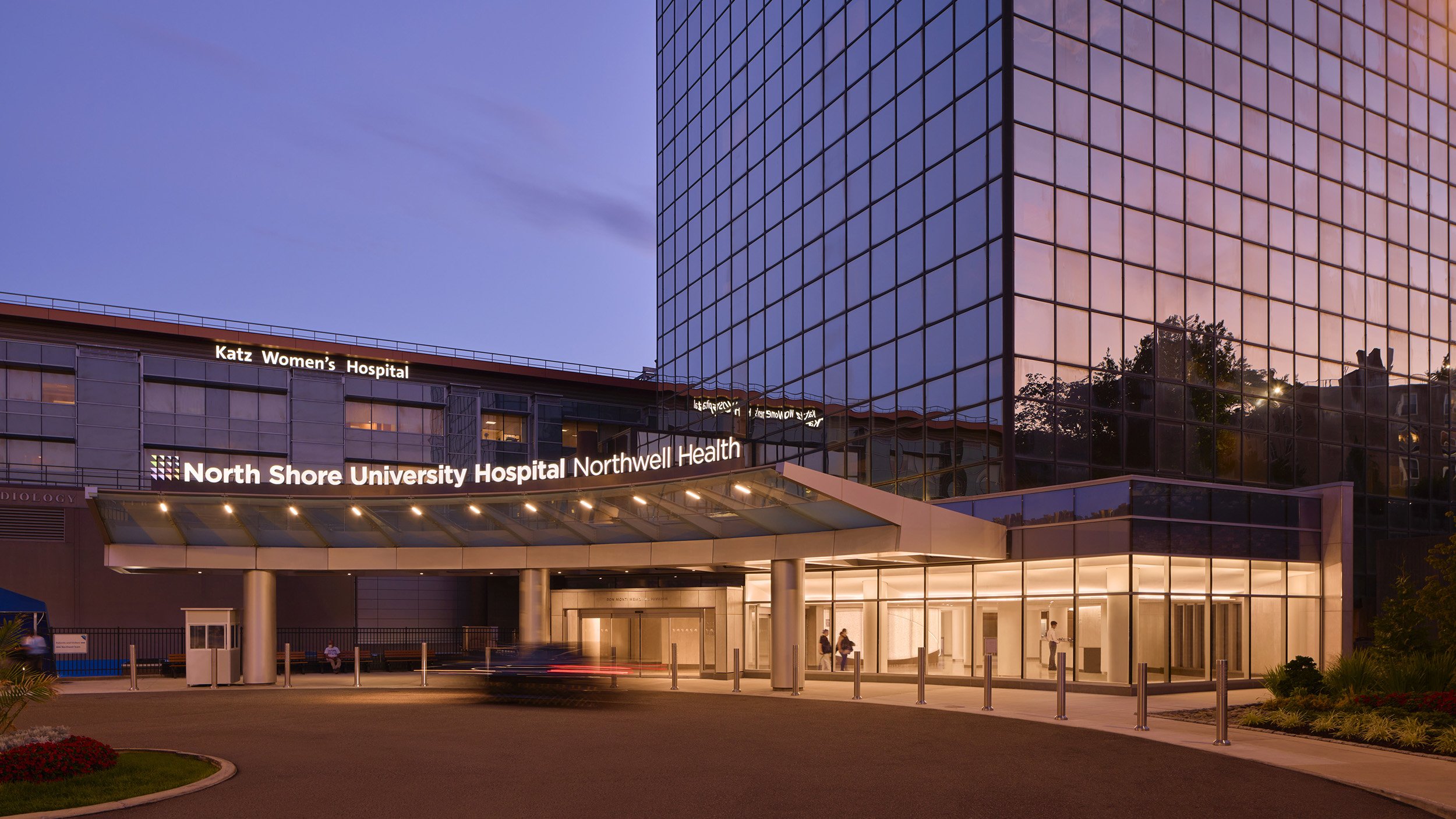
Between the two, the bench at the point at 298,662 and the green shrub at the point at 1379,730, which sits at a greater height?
the green shrub at the point at 1379,730

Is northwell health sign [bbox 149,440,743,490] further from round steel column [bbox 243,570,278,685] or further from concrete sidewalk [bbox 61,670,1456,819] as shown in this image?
concrete sidewalk [bbox 61,670,1456,819]

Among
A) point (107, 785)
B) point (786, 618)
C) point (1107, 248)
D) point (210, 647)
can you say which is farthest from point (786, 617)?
point (107, 785)

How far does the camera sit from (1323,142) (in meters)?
42.5

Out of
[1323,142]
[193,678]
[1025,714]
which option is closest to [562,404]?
[193,678]

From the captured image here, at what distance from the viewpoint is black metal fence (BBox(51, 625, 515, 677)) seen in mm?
44812

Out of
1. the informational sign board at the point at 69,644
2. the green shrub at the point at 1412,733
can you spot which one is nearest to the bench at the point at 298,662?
the informational sign board at the point at 69,644

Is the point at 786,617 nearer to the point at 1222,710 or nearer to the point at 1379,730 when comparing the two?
the point at 1222,710

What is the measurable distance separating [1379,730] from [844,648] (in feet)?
60.2

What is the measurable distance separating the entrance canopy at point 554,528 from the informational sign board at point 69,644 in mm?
3246

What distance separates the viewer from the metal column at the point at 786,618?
99.1 feet

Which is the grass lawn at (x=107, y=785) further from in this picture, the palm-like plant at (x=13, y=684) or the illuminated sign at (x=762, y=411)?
the illuminated sign at (x=762, y=411)

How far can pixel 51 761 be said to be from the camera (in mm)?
13953

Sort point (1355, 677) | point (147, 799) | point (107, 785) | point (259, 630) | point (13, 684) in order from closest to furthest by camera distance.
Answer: point (147, 799) → point (107, 785) → point (13, 684) → point (1355, 677) → point (259, 630)

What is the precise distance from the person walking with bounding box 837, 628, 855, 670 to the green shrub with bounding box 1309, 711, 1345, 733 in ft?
54.2
